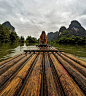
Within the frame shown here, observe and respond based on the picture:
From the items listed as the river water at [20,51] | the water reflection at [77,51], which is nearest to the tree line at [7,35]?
the river water at [20,51]

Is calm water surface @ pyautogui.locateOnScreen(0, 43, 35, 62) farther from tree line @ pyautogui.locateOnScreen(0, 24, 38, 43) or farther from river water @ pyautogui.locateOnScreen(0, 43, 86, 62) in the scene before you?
tree line @ pyautogui.locateOnScreen(0, 24, 38, 43)

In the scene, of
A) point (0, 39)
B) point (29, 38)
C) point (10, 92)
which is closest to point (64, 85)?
point (10, 92)

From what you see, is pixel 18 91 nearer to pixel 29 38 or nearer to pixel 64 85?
pixel 64 85

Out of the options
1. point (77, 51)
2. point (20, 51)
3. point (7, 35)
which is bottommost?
point (20, 51)

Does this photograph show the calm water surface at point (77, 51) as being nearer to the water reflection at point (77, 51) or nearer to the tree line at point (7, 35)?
the water reflection at point (77, 51)

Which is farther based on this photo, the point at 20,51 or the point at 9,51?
the point at 20,51

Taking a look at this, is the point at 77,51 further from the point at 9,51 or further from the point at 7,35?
the point at 7,35

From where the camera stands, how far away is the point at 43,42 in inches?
422

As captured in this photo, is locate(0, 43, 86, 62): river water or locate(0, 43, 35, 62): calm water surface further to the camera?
locate(0, 43, 86, 62): river water

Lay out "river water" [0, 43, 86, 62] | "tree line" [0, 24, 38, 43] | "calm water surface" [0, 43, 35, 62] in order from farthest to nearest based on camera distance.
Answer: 1. "tree line" [0, 24, 38, 43]
2. "river water" [0, 43, 86, 62]
3. "calm water surface" [0, 43, 35, 62]

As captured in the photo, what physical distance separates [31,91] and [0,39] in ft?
171

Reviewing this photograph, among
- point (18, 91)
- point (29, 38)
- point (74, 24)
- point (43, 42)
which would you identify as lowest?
point (18, 91)

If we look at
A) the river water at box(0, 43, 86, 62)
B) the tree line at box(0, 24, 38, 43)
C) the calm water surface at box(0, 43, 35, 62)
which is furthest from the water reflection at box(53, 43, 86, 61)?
the tree line at box(0, 24, 38, 43)

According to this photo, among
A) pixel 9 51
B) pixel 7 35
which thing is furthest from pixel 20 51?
pixel 7 35
